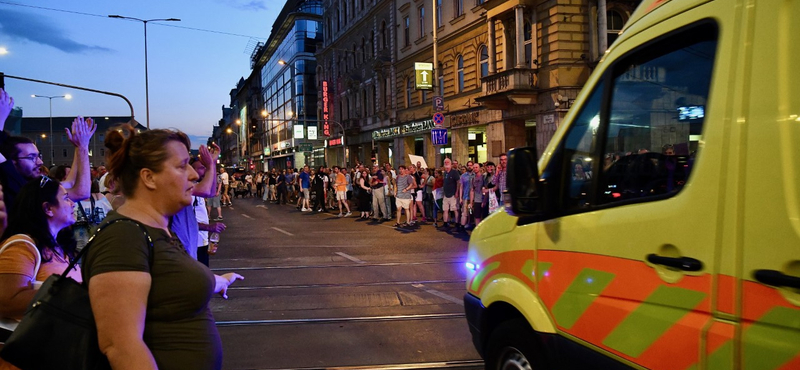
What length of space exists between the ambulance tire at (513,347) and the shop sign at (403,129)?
26.3m

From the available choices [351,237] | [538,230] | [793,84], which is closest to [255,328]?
[538,230]

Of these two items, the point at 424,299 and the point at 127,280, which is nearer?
the point at 127,280

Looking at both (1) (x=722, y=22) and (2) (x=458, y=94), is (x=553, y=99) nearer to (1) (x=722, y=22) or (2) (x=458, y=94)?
(2) (x=458, y=94)

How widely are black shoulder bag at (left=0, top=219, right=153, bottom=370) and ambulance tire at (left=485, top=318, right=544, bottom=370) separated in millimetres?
A: 2050

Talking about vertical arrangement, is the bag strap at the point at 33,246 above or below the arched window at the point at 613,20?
below

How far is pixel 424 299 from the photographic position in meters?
6.91

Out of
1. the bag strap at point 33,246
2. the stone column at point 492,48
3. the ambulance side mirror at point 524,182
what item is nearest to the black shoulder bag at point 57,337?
the bag strap at point 33,246

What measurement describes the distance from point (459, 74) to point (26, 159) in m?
24.9

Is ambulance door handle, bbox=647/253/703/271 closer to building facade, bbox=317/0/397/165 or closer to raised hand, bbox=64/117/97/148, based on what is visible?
raised hand, bbox=64/117/97/148

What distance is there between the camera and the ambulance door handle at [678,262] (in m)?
1.98

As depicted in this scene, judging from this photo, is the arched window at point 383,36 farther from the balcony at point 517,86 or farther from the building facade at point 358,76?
the balcony at point 517,86

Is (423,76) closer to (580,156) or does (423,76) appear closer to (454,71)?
(454,71)

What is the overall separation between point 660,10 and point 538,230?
1.19m

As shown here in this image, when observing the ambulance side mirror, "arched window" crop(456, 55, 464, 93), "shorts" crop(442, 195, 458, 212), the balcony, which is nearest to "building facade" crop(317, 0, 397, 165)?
"arched window" crop(456, 55, 464, 93)
